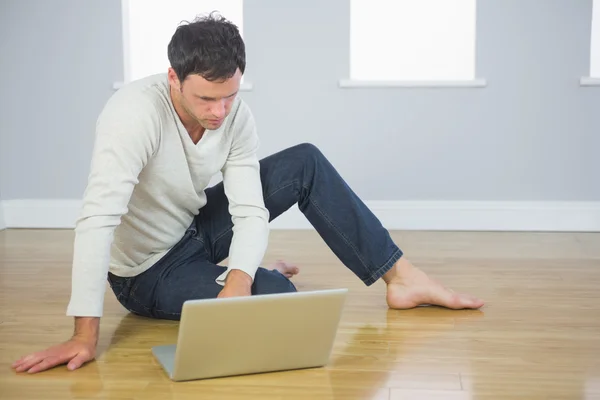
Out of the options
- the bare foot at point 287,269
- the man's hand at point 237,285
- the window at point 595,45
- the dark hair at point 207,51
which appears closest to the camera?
the dark hair at point 207,51

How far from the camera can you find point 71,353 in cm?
197

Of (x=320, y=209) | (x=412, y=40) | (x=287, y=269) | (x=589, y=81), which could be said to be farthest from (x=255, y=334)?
(x=412, y=40)

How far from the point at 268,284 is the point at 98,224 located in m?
0.53

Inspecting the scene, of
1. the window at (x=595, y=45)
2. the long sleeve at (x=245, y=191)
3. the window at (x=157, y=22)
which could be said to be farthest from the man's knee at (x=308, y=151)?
the window at (x=595, y=45)

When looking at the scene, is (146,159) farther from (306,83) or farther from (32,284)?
(306,83)

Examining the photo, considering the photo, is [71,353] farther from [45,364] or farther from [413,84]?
[413,84]

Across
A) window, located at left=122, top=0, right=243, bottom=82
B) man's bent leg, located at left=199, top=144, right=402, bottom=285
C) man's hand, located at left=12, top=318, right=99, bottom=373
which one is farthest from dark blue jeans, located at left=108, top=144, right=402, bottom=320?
window, located at left=122, top=0, right=243, bottom=82

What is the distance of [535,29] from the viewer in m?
3.84

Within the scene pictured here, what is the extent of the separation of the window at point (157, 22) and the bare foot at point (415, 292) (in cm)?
213

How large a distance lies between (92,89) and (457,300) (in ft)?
7.30

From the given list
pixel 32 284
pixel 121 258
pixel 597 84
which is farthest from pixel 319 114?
pixel 121 258

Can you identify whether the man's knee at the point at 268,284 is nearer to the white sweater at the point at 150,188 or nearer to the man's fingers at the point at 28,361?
the white sweater at the point at 150,188

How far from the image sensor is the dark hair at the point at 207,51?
192 cm

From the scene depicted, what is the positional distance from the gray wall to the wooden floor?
606mm
